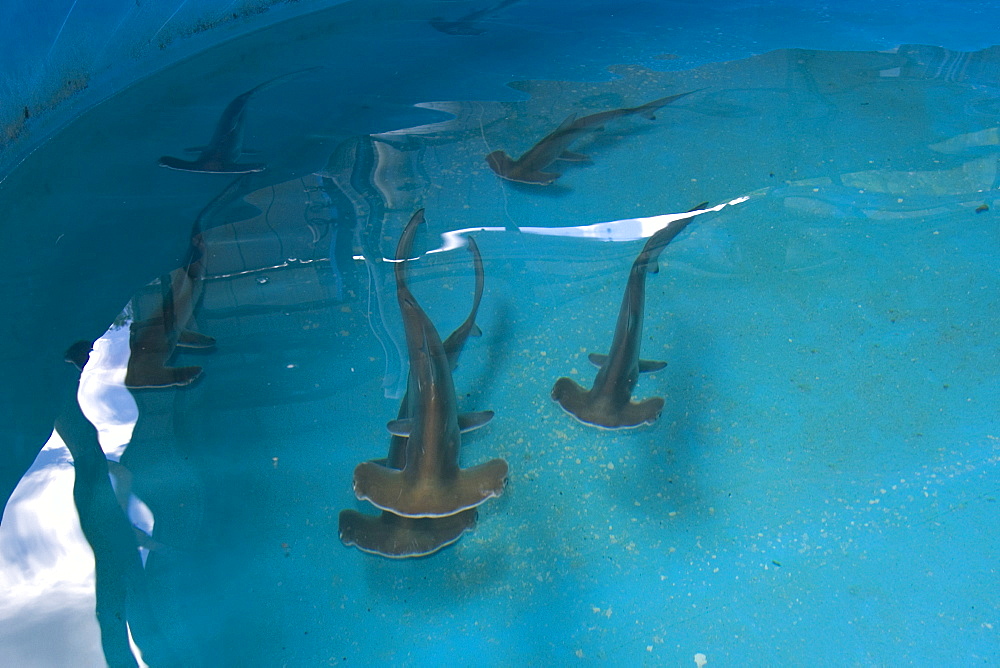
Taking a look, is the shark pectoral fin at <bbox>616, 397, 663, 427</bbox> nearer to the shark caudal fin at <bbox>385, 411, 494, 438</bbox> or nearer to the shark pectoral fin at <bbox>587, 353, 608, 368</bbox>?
the shark pectoral fin at <bbox>587, 353, 608, 368</bbox>

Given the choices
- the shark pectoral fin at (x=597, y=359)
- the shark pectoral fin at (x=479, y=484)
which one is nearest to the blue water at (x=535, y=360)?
the shark pectoral fin at (x=597, y=359)

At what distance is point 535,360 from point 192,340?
153 centimetres

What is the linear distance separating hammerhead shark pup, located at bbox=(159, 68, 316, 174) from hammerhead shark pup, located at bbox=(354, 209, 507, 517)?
221cm

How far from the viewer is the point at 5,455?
8.25 ft

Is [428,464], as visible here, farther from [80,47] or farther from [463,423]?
[80,47]

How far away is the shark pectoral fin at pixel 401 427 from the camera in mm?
2195

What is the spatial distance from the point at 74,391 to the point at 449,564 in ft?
5.82

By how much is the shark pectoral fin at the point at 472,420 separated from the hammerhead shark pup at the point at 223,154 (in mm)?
2346

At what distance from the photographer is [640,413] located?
2.45 metres

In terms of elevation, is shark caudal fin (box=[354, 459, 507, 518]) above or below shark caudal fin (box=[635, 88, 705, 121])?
below

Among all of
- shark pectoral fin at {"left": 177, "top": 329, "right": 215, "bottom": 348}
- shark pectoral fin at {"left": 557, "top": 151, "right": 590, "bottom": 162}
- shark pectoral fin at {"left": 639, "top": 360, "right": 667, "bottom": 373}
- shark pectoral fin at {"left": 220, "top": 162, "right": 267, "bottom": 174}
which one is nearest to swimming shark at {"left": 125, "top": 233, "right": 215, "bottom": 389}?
shark pectoral fin at {"left": 177, "top": 329, "right": 215, "bottom": 348}

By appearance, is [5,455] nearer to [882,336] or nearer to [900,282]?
[882,336]

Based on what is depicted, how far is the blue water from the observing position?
2111mm

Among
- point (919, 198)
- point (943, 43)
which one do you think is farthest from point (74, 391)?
point (943, 43)
